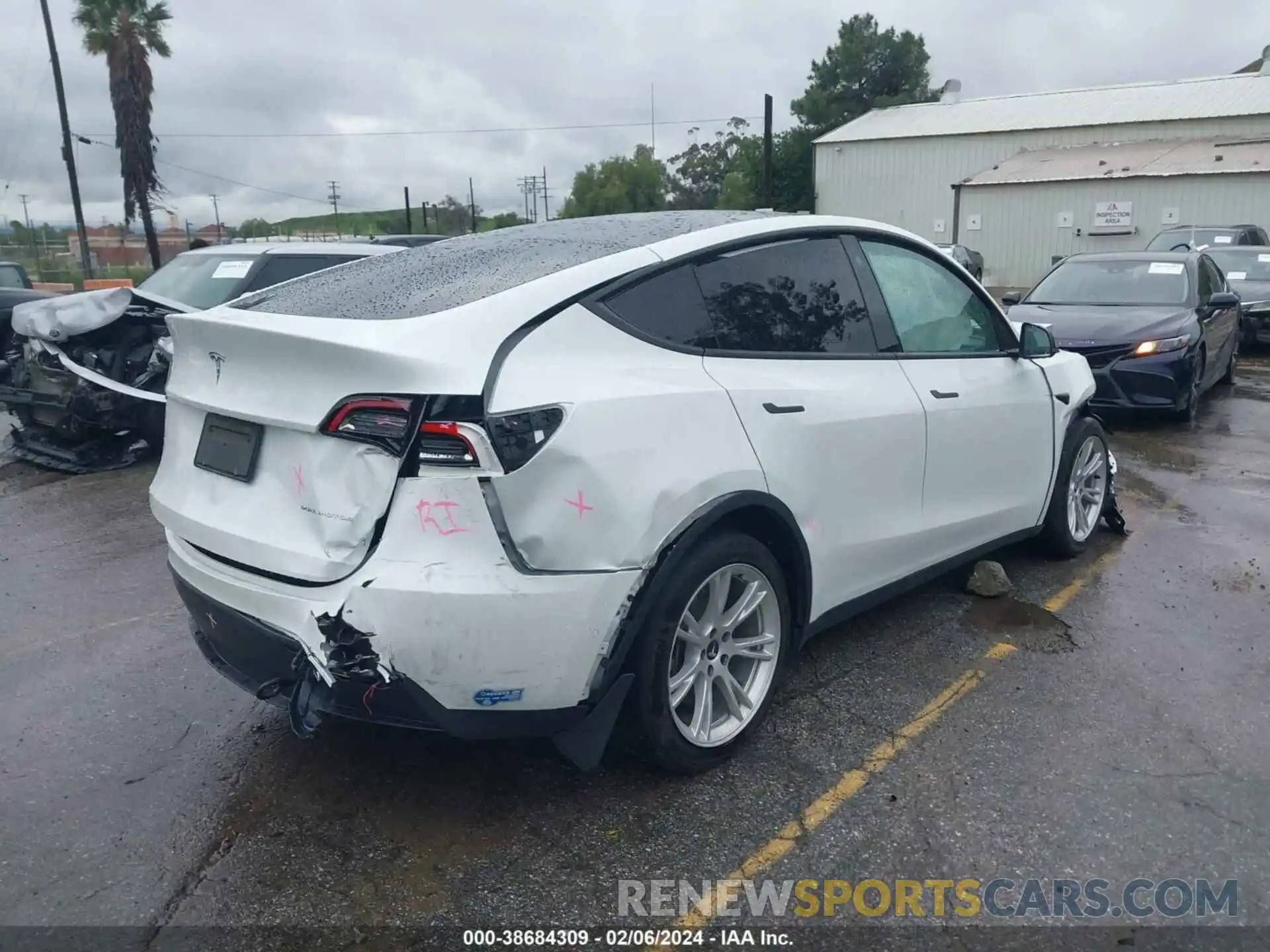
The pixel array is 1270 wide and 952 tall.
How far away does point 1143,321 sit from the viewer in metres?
8.56

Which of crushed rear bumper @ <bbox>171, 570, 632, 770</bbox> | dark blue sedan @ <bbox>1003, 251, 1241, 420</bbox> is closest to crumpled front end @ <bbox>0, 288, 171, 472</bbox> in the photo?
crushed rear bumper @ <bbox>171, 570, 632, 770</bbox>

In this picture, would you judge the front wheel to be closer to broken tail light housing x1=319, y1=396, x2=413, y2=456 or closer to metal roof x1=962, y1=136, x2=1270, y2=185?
broken tail light housing x1=319, y1=396, x2=413, y2=456

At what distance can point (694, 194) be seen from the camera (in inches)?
3467

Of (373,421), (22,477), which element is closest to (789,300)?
(373,421)

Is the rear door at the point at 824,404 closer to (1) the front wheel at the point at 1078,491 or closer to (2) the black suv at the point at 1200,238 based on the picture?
(1) the front wheel at the point at 1078,491

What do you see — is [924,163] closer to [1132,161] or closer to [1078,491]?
[1132,161]

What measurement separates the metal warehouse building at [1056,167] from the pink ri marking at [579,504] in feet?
107

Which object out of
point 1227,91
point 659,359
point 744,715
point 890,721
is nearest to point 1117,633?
point 890,721

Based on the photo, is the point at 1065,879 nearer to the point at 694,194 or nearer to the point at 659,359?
the point at 659,359

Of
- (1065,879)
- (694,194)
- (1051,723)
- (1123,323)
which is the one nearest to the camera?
(1065,879)

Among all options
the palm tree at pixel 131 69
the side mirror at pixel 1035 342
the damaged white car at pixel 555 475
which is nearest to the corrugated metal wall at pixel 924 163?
the palm tree at pixel 131 69

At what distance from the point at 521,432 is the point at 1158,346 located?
7.40 metres

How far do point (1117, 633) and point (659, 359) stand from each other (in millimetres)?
2554

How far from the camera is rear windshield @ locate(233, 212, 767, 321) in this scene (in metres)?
2.90
